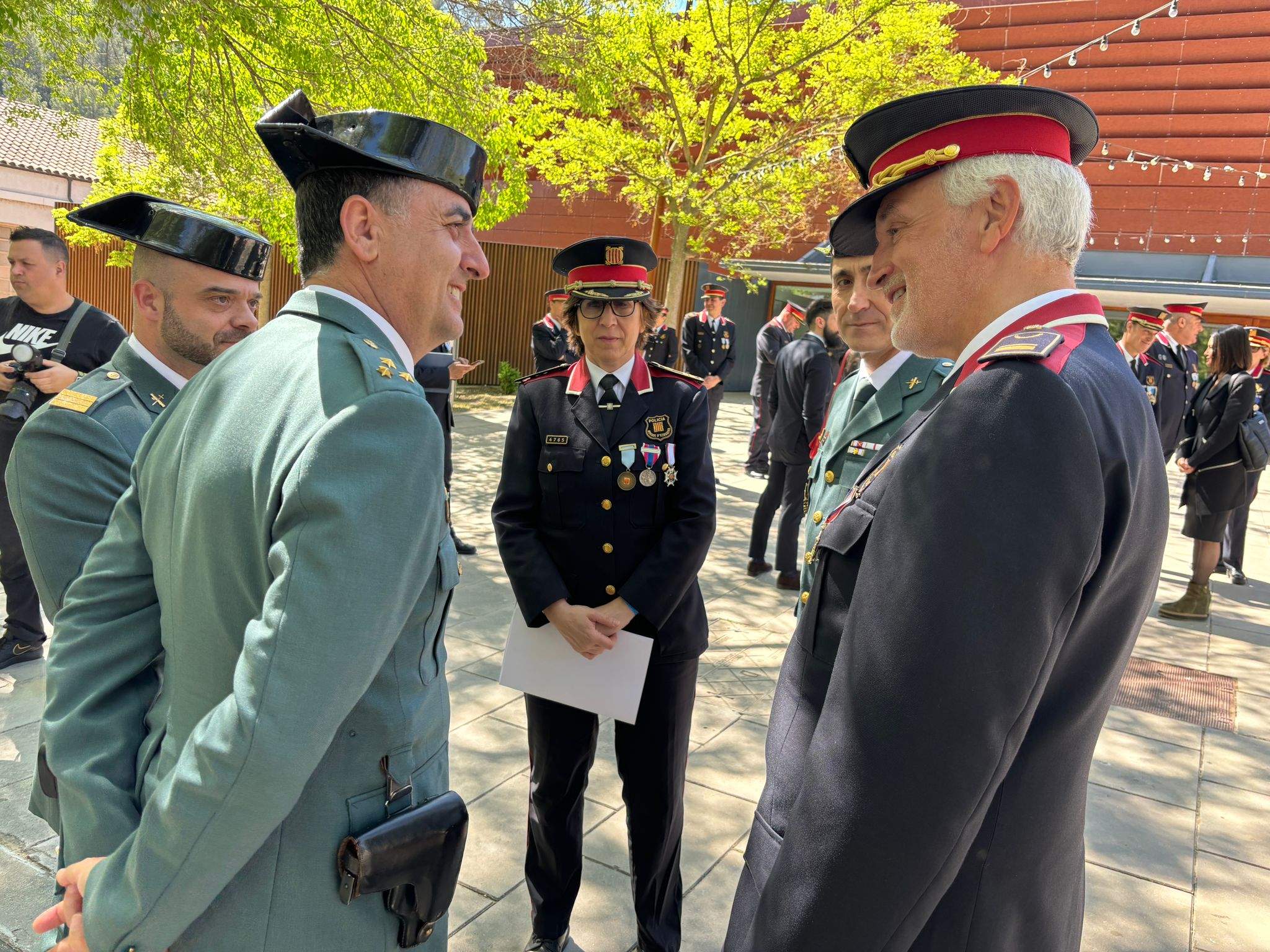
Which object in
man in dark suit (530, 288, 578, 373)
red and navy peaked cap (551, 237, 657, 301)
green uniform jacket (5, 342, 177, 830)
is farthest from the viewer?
man in dark suit (530, 288, 578, 373)

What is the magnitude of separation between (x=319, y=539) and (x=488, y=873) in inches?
93.5

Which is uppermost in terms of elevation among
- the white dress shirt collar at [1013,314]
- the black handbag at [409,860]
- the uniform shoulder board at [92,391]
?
the white dress shirt collar at [1013,314]

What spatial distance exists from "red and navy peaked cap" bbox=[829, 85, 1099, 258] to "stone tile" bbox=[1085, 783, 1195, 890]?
291cm

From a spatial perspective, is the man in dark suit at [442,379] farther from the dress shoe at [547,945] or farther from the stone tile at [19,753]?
the dress shoe at [547,945]

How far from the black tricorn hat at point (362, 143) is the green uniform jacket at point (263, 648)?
0.23 m

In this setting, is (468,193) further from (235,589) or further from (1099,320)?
(1099,320)

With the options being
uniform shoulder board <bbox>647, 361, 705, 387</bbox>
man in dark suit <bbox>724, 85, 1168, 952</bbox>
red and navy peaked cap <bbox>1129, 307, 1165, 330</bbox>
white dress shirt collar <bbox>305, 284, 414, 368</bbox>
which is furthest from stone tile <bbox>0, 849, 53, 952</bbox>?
red and navy peaked cap <bbox>1129, 307, 1165, 330</bbox>

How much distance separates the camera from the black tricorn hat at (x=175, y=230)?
2.30 meters

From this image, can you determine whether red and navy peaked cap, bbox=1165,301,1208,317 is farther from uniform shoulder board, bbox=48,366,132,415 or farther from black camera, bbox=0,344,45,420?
black camera, bbox=0,344,45,420

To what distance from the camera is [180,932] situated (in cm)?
117

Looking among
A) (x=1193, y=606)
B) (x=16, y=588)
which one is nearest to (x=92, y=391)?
(x=16, y=588)

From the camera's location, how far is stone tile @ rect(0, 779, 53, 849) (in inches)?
120

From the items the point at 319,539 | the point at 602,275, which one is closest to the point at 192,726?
the point at 319,539

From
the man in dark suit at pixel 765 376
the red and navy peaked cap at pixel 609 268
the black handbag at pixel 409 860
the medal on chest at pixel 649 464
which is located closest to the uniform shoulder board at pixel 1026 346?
the black handbag at pixel 409 860
